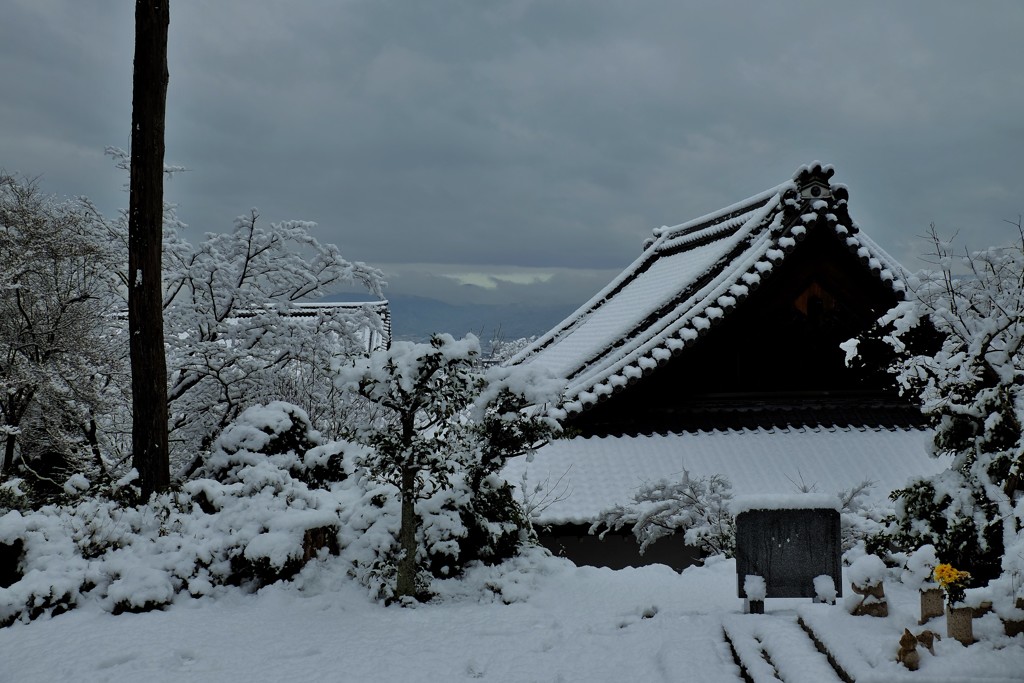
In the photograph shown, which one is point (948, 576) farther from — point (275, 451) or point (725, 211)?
point (725, 211)

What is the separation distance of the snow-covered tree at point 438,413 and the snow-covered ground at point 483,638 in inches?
30.3

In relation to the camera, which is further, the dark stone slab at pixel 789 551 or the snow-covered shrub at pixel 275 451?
the snow-covered shrub at pixel 275 451

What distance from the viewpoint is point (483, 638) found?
244 inches

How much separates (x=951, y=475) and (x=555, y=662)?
3.51m

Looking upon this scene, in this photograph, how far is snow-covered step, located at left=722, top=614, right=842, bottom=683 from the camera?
16.5ft

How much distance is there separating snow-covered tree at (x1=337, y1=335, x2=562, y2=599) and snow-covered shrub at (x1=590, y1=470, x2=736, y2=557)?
1707 mm

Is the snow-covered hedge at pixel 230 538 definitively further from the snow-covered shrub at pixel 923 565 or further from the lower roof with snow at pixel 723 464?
the snow-covered shrub at pixel 923 565

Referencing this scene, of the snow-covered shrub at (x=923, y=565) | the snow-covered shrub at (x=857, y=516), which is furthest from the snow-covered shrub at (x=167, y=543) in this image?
the snow-covered shrub at (x=857, y=516)

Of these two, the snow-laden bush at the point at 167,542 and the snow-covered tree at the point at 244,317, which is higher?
the snow-covered tree at the point at 244,317

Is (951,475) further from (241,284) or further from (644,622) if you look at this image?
(241,284)

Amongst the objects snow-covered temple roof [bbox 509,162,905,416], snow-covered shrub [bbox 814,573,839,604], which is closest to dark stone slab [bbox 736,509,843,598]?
snow-covered shrub [bbox 814,573,839,604]

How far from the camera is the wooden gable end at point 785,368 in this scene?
10555 mm

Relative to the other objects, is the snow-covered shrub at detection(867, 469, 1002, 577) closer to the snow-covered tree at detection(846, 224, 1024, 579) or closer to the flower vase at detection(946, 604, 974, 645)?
the snow-covered tree at detection(846, 224, 1024, 579)

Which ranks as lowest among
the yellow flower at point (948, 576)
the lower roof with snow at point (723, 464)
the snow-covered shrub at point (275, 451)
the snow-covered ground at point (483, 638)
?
the snow-covered ground at point (483, 638)
